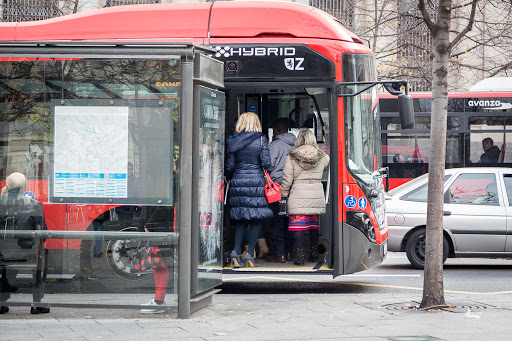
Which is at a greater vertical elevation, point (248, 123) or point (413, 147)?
point (413, 147)

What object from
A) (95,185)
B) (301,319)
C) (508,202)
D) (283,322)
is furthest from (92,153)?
(508,202)

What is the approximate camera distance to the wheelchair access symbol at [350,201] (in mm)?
9828

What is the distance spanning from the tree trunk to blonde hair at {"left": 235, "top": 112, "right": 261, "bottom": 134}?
2.54 m

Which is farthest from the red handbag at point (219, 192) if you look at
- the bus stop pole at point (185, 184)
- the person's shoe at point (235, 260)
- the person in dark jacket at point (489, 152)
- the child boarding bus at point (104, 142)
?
the person in dark jacket at point (489, 152)

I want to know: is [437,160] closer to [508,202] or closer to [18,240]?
[18,240]

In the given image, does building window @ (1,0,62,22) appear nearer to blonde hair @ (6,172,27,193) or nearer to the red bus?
the red bus

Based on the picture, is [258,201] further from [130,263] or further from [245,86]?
[130,263]

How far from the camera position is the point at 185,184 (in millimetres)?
7730

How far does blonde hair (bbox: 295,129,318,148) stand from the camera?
10469 millimetres

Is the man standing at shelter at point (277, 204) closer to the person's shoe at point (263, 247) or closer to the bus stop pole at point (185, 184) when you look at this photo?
the person's shoe at point (263, 247)

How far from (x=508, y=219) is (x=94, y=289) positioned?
7.03 metres

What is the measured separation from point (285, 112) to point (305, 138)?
0.85 meters

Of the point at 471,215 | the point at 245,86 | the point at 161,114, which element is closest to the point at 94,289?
the point at 161,114

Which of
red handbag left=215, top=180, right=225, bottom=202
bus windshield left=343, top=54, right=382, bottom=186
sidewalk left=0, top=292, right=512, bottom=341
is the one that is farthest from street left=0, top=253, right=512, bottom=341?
bus windshield left=343, top=54, right=382, bottom=186
